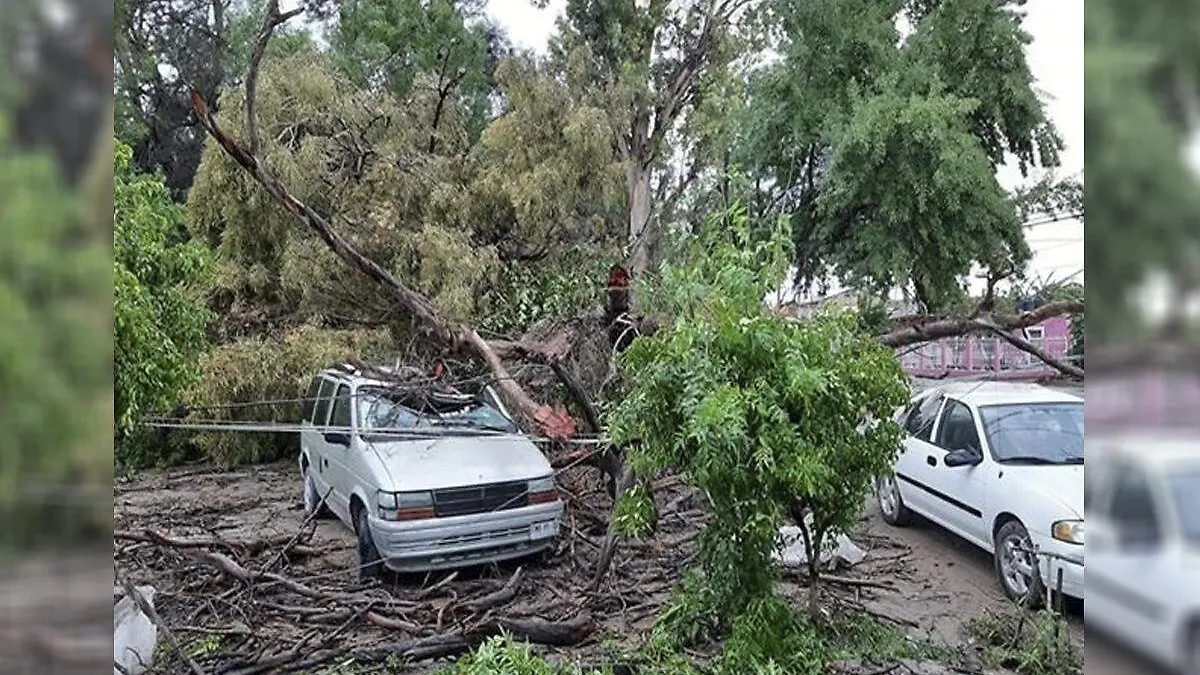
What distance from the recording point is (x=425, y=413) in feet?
13.3

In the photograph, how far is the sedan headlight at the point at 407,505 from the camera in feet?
12.4

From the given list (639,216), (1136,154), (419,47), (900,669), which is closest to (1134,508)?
(1136,154)

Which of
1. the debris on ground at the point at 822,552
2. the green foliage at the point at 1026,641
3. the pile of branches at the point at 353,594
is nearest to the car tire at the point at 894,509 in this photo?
the debris on ground at the point at 822,552

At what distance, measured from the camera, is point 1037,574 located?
3.41 metres

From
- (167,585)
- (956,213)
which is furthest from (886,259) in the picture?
(167,585)

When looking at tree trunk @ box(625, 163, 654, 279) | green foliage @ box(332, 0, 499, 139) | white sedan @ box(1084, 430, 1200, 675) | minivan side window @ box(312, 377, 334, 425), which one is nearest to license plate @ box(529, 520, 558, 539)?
minivan side window @ box(312, 377, 334, 425)

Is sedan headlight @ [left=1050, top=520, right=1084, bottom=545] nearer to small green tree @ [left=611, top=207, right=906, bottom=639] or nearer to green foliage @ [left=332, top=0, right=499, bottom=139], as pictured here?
small green tree @ [left=611, top=207, right=906, bottom=639]

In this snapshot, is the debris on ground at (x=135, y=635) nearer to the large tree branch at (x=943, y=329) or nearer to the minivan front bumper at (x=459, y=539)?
the minivan front bumper at (x=459, y=539)

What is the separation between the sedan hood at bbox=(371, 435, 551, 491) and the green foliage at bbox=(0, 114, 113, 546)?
10.2ft

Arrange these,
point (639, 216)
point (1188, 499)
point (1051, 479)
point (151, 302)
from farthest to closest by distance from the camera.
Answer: point (639, 216) < point (1051, 479) < point (151, 302) < point (1188, 499)

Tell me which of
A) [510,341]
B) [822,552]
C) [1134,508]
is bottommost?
[822,552]

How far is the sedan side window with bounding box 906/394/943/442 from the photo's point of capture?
3852 mm

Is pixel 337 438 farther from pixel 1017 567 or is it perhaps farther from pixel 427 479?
pixel 1017 567

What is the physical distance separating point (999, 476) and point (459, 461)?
2.56 m
